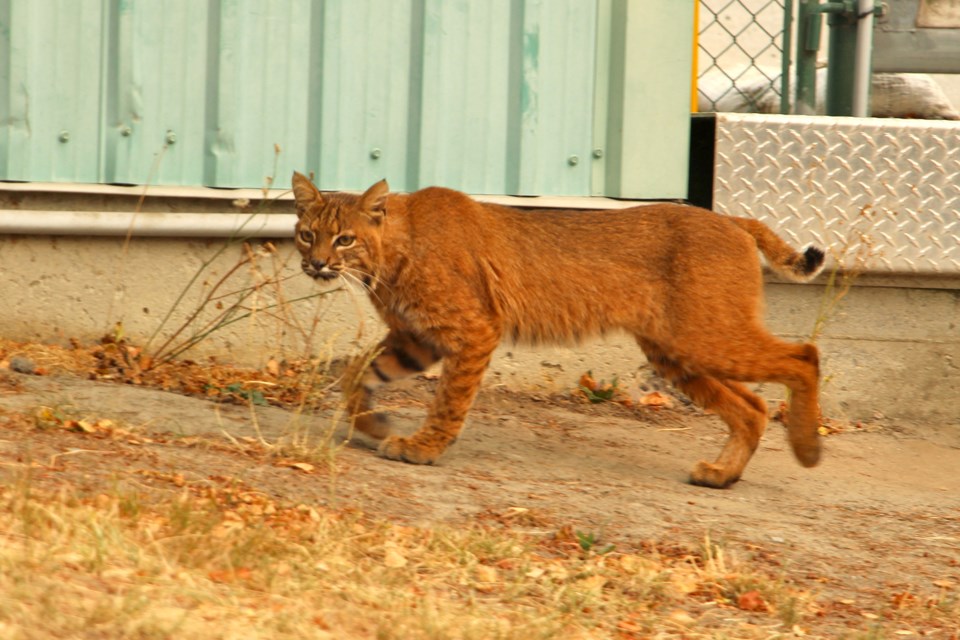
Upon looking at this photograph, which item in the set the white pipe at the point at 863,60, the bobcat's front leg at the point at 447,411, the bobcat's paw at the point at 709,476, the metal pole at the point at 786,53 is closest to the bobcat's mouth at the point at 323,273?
the bobcat's front leg at the point at 447,411

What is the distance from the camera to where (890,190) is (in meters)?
7.04

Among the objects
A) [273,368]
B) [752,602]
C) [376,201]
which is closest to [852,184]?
[376,201]

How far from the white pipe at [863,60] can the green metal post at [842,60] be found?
0.14ft

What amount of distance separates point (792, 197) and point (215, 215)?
9.75 feet

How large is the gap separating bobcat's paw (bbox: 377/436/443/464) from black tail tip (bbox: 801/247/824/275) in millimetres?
1772

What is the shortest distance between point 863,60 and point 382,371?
3221 mm

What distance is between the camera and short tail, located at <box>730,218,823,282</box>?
5.70 metres

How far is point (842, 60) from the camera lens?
720cm

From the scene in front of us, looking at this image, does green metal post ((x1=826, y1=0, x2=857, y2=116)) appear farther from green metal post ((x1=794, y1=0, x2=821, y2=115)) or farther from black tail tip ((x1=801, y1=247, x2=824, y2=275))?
black tail tip ((x1=801, y1=247, x2=824, y2=275))

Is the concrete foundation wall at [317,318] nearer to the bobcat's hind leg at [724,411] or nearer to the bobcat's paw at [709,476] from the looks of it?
the bobcat's hind leg at [724,411]

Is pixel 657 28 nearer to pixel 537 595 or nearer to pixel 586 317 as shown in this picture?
pixel 586 317

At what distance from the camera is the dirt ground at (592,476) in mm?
4477

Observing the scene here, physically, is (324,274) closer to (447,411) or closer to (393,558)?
(447,411)

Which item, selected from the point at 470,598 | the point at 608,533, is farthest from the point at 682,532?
the point at 470,598
